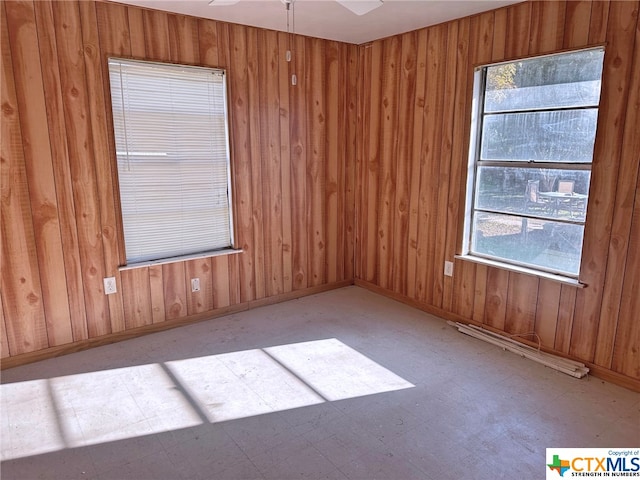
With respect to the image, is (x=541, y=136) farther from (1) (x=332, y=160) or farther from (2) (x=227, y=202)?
(2) (x=227, y=202)

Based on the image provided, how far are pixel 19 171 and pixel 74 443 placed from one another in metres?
1.68

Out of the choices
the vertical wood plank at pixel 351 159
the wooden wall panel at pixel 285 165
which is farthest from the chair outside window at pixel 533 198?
the wooden wall panel at pixel 285 165

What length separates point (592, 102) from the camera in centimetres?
258

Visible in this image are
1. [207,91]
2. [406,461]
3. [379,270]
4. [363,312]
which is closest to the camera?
[406,461]

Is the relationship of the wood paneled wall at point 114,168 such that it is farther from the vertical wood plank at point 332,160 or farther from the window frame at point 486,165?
the window frame at point 486,165

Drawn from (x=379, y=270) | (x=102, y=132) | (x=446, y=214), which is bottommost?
(x=379, y=270)

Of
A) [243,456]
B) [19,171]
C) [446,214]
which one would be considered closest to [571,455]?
[243,456]

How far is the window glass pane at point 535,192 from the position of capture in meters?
2.72

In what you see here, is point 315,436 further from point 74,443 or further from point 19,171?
point 19,171

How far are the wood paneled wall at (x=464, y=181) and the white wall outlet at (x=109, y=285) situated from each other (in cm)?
233

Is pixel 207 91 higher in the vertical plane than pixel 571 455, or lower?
higher

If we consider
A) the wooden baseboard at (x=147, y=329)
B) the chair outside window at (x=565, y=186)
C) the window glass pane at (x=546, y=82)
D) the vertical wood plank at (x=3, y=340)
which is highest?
the window glass pane at (x=546, y=82)

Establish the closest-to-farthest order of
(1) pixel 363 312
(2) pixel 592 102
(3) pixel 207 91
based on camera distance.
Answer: (2) pixel 592 102 < (3) pixel 207 91 < (1) pixel 363 312

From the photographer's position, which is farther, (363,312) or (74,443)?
(363,312)
